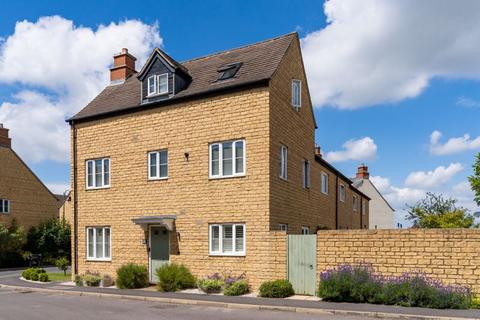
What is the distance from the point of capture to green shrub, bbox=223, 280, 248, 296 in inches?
590

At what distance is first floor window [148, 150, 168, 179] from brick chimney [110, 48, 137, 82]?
627cm

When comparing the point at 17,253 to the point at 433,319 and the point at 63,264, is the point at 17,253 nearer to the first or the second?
the point at 63,264

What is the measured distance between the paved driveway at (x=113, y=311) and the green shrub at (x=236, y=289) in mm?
1658

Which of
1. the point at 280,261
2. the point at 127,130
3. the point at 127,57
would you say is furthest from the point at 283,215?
the point at 127,57

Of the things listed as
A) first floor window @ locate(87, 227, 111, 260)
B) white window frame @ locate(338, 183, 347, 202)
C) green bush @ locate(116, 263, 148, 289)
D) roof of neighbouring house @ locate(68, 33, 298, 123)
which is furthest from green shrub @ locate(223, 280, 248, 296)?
white window frame @ locate(338, 183, 347, 202)

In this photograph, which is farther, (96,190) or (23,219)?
(23,219)

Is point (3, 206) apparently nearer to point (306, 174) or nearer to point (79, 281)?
point (79, 281)

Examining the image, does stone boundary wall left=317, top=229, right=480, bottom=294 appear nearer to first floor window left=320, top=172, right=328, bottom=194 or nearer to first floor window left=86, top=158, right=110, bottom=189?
first floor window left=320, top=172, right=328, bottom=194

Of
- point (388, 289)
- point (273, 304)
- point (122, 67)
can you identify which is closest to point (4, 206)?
point (122, 67)

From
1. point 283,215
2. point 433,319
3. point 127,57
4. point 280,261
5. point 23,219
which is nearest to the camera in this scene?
point 433,319

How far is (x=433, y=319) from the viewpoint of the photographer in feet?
35.5

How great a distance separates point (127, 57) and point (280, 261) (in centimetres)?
1377

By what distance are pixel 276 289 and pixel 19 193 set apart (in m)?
28.5

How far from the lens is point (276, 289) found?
14359 millimetres
